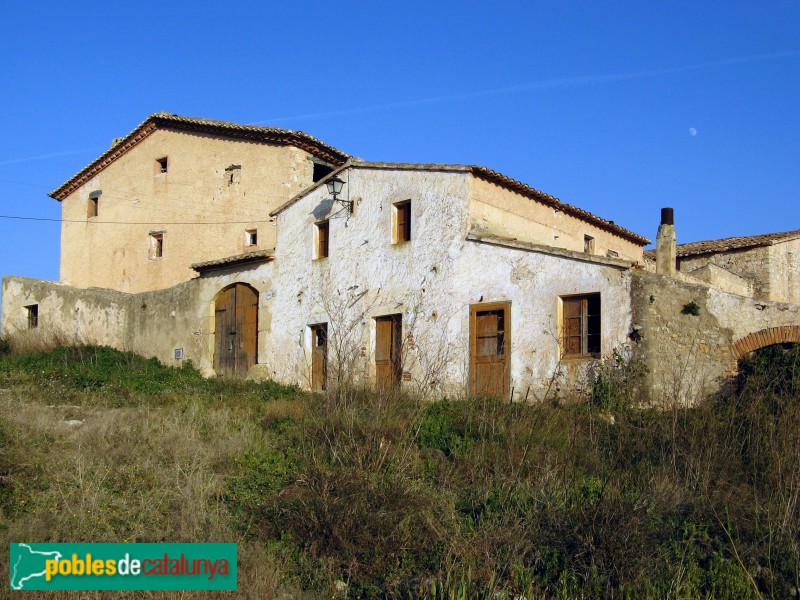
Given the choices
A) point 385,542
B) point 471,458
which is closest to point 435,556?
point 385,542

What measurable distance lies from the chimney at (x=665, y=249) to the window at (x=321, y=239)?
7.28 m

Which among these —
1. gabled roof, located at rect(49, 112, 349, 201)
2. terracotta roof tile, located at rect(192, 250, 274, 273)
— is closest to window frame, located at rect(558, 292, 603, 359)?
terracotta roof tile, located at rect(192, 250, 274, 273)

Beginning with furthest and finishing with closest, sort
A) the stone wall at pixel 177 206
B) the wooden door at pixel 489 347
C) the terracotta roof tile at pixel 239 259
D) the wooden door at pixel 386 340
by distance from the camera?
the stone wall at pixel 177 206 → the terracotta roof tile at pixel 239 259 → the wooden door at pixel 386 340 → the wooden door at pixel 489 347

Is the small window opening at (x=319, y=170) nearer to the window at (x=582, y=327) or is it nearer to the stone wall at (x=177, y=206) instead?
the stone wall at (x=177, y=206)

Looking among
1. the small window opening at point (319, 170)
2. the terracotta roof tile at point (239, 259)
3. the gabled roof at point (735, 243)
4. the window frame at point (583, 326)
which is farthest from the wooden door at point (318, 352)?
the gabled roof at point (735, 243)

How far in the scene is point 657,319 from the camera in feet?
44.3

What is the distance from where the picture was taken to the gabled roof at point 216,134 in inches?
920

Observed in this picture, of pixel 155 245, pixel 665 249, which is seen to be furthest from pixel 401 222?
pixel 155 245

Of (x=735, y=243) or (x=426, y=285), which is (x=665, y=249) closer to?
(x=426, y=285)

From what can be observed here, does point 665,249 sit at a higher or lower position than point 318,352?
higher

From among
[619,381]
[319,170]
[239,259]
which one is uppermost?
[319,170]

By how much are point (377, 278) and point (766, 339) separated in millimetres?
7617

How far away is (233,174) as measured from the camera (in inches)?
955

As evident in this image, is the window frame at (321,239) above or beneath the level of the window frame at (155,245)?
beneath
